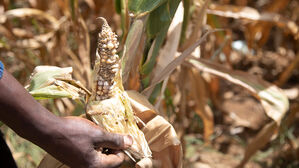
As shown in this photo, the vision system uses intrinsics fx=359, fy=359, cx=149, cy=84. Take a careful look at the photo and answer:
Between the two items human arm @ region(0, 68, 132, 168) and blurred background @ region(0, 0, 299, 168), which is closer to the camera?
human arm @ region(0, 68, 132, 168)

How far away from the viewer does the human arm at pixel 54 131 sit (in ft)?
1.94

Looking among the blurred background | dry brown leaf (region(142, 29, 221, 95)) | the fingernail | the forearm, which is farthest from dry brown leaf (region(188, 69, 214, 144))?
the forearm

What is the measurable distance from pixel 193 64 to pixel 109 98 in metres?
0.46

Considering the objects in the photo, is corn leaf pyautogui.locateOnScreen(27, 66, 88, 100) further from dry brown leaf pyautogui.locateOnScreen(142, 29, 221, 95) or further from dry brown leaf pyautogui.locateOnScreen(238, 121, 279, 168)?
dry brown leaf pyautogui.locateOnScreen(238, 121, 279, 168)

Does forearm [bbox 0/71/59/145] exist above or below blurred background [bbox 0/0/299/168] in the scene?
above

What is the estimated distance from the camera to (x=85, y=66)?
4.42 feet

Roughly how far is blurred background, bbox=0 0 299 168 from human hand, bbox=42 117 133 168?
27cm

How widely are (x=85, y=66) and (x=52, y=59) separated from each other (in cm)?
39

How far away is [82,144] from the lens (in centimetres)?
67

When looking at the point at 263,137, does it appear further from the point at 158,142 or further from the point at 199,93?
the point at 158,142

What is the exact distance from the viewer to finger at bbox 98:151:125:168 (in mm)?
704

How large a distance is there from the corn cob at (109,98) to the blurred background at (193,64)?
5.9 inches

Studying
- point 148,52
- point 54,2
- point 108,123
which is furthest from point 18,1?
point 108,123

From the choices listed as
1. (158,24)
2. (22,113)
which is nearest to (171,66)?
(158,24)
